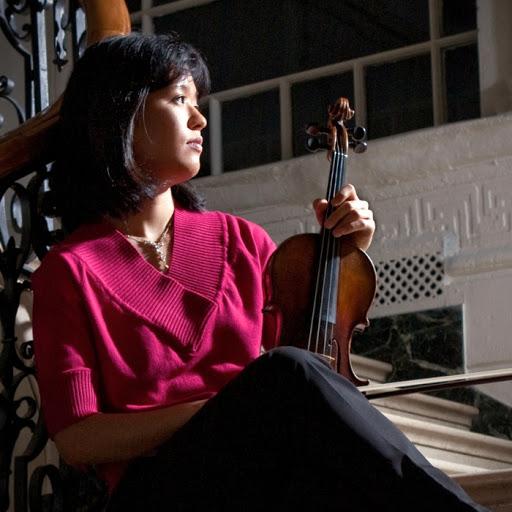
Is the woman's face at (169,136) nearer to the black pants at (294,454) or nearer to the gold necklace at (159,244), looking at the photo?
the gold necklace at (159,244)

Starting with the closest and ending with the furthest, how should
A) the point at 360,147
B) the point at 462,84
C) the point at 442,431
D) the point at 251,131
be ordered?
1. the point at 360,147
2. the point at 442,431
3. the point at 462,84
4. the point at 251,131

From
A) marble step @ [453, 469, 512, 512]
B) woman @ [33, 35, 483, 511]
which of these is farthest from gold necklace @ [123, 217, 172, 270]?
marble step @ [453, 469, 512, 512]

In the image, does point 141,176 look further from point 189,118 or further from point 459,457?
point 459,457

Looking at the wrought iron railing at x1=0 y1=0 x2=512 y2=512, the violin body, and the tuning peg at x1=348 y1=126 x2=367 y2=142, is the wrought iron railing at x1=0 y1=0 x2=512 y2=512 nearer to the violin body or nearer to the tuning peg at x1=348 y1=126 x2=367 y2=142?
the violin body

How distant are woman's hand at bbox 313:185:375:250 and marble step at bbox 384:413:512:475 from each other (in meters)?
1.32

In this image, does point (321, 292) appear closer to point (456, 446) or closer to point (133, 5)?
point (456, 446)

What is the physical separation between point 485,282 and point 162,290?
2.25 meters

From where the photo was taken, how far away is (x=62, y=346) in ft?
6.48

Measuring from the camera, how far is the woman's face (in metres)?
2.09

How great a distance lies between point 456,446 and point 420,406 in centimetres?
31

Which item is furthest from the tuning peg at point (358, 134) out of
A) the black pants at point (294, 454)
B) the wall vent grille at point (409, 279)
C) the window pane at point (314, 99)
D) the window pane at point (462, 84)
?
the window pane at point (314, 99)

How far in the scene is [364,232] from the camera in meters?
2.13

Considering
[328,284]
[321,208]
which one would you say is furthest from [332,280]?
[321,208]

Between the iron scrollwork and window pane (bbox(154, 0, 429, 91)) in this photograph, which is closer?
the iron scrollwork
